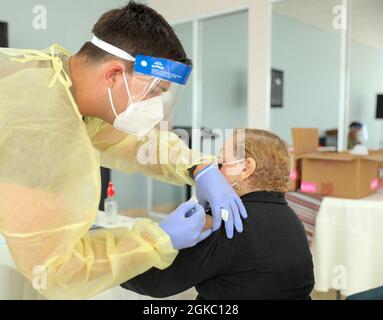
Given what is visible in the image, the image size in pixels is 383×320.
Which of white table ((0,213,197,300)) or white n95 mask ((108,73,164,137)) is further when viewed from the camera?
white table ((0,213,197,300))

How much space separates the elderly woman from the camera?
3.41 feet

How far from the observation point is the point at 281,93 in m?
4.69

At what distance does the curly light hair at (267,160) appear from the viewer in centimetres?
124

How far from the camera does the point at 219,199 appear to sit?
114cm

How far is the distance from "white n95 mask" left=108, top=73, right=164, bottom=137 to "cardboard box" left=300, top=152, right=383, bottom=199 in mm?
1764

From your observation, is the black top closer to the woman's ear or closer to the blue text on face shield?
the woman's ear

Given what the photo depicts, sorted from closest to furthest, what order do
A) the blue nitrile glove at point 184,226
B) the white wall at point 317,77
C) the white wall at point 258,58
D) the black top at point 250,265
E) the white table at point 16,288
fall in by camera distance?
the blue nitrile glove at point 184,226 → the black top at point 250,265 → the white table at point 16,288 → the white wall at point 258,58 → the white wall at point 317,77

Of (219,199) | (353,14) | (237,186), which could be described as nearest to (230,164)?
(237,186)

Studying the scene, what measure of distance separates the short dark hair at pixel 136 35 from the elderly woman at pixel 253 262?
446 mm

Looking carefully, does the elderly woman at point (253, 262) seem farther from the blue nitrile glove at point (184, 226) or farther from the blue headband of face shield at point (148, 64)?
the blue headband of face shield at point (148, 64)

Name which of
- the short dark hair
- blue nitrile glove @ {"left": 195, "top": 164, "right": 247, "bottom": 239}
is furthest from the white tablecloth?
the short dark hair

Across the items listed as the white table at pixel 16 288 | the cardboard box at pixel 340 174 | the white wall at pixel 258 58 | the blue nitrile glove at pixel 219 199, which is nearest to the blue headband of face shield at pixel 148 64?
the blue nitrile glove at pixel 219 199

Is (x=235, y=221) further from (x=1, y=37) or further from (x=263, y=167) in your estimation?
(x=1, y=37)
